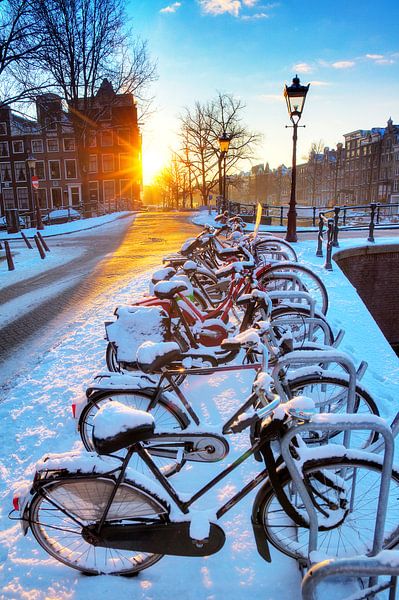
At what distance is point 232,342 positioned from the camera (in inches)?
111

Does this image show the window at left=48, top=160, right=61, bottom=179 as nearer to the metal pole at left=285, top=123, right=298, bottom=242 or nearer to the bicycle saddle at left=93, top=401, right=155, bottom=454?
the metal pole at left=285, top=123, right=298, bottom=242

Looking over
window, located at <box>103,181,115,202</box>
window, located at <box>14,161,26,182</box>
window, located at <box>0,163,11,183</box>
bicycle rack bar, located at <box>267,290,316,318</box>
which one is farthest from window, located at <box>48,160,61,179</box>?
bicycle rack bar, located at <box>267,290,316,318</box>

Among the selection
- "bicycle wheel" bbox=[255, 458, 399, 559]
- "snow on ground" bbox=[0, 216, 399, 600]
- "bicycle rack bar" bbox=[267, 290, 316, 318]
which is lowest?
"snow on ground" bbox=[0, 216, 399, 600]

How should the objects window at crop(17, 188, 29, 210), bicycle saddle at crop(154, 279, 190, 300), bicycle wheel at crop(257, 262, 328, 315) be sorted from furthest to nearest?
window at crop(17, 188, 29, 210)
bicycle wheel at crop(257, 262, 328, 315)
bicycle saddle at crop(154, 279, 190, 300)

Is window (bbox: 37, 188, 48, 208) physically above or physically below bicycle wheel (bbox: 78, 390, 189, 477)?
above

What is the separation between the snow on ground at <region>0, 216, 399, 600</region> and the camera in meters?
2.39

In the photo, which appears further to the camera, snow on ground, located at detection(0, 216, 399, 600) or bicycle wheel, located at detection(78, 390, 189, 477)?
bicycle wheel, located at detection(78, 390, 189, 477)

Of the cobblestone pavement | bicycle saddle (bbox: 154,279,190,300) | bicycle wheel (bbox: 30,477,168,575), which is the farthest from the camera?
the cobblestone pavement

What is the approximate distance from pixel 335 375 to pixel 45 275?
10853mm

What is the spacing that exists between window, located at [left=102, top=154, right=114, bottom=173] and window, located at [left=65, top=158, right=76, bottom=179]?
137 inches

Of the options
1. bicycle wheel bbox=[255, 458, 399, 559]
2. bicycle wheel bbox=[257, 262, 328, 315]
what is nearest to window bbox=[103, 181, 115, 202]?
bicycle wheel bbox=[257, 262, 328, 315]

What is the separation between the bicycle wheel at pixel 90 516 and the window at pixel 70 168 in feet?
174

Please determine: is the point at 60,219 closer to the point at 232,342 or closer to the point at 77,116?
the point at 77,116

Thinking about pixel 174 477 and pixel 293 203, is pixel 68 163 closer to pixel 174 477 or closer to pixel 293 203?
pixel 293 203
